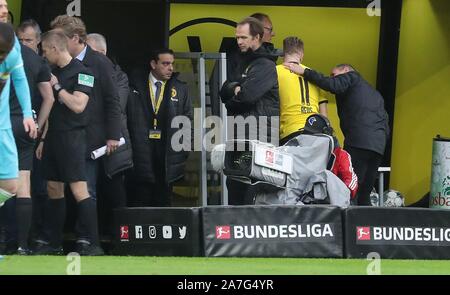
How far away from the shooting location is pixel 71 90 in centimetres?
948

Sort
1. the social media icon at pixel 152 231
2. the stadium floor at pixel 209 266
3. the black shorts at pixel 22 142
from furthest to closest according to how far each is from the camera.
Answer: the social media icon at pixel 152 231 → the black shorts at pixel 22 142 → the stadium floor at pixel 209 266

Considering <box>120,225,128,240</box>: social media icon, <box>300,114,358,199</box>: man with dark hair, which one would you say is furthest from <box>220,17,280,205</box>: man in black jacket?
<box>120,225,128,240</box>: social media icon

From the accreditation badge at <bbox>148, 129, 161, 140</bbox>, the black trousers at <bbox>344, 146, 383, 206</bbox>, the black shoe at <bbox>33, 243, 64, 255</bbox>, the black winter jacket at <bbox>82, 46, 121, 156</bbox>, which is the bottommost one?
the black shoe at <bbox>33, 243, 64, 255</bbox>

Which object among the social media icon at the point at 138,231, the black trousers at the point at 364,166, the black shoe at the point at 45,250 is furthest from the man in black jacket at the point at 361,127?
the black shoe at the point at 45,250

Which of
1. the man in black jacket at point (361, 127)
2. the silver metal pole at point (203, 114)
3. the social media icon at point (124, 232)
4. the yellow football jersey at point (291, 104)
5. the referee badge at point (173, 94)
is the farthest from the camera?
the silver metal pole at point (203, 114)

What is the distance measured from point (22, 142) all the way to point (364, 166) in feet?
10.4

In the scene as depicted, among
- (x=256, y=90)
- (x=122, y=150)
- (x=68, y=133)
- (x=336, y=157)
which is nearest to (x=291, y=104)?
(x=256, y=90)

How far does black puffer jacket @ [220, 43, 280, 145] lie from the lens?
9.76 m

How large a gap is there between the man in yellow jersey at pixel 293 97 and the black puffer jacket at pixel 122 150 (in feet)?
4.28

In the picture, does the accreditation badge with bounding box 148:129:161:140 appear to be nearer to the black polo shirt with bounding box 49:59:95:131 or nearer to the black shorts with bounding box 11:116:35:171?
the black polo shirt with bounding box 49:59:95:131

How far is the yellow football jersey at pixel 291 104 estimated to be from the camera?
33.0ft

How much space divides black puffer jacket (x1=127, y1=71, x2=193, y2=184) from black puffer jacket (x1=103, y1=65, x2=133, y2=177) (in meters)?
0.16

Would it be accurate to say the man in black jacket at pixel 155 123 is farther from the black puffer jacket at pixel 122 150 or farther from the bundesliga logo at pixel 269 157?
the bundesliga logo at pixel 269 157

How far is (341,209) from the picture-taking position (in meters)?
9.23
